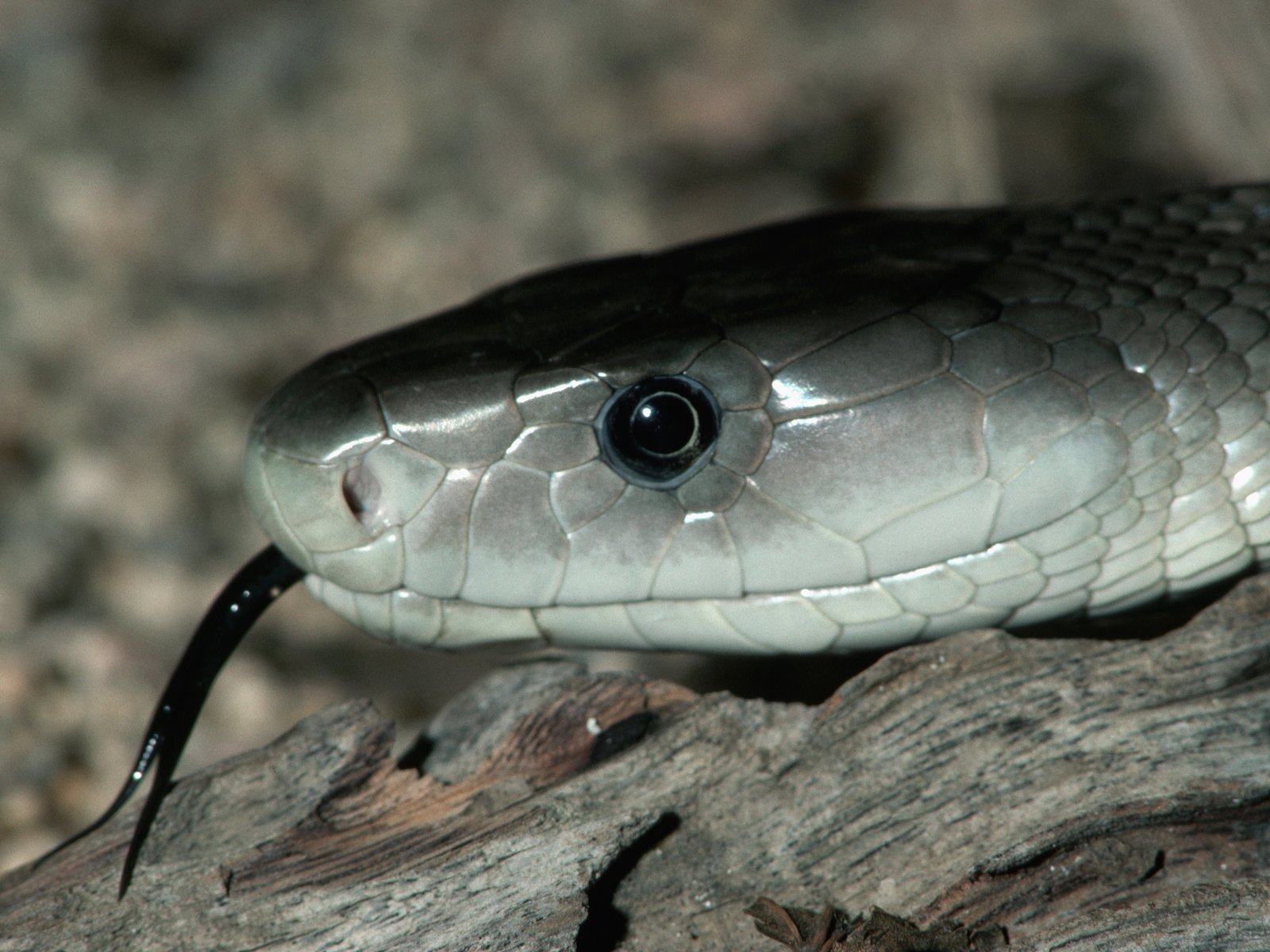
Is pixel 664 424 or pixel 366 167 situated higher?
pixel 366 167

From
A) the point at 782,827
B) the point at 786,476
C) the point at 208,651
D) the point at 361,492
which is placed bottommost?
the point at 782,827

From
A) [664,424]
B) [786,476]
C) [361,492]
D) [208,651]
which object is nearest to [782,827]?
[786,476]

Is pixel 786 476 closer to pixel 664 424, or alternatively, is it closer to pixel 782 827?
pixel 664 424

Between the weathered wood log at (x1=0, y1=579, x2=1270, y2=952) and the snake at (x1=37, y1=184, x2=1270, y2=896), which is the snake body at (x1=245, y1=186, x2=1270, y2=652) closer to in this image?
the snake at (x1=37, y1=184, x2=1270, y2=896)

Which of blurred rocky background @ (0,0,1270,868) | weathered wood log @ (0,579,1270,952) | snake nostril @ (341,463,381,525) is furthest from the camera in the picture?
blurred rocky background @ (0,0,1270,868)

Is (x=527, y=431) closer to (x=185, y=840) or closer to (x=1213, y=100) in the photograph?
(x=185, y=840)

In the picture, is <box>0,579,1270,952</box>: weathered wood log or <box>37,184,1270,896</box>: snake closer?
<box>0,579,1270,952</box>: weathered wood log

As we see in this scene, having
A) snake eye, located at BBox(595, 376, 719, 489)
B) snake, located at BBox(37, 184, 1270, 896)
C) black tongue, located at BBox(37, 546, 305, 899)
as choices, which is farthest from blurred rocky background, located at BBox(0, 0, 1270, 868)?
snake eye, located at BBox(595, 376, 719, 489)

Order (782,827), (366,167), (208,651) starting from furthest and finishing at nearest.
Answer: (366,167)
(208,651)
(782,827)
